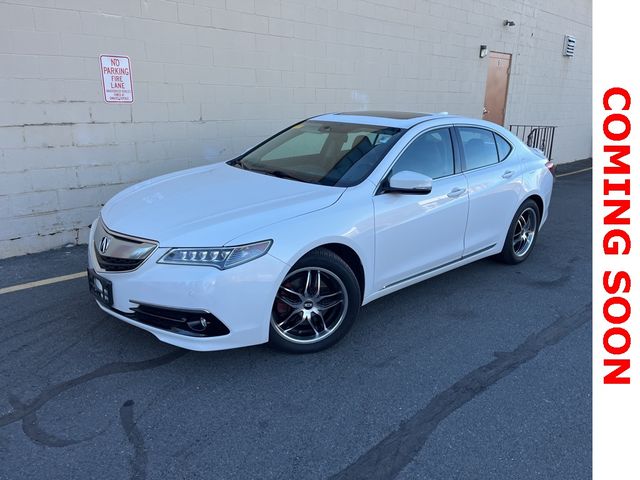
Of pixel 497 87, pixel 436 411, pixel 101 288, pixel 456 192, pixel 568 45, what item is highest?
pixel 568 45

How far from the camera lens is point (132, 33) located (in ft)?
18.8

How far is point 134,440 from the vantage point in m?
2.63

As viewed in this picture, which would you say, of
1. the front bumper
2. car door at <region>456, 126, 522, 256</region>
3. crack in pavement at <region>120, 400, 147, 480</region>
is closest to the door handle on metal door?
car door at <region>456, 126, 522, 256</region>

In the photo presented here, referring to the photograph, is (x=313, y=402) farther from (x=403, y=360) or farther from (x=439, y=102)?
(x=439, y=102)

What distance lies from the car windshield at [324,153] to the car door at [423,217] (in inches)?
8.2

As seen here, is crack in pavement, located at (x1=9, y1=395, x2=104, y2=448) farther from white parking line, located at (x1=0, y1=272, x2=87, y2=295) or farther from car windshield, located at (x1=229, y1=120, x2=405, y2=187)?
car windshield, located at (x1=229, y1=120, x2=405, y2=187)

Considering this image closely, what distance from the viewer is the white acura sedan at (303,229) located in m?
3.02

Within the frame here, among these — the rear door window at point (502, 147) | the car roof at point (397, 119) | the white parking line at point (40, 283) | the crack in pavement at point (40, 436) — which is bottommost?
the crack in pavement at point (40, 436)

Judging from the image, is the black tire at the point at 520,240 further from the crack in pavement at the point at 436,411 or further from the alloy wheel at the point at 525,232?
the crack in pavement at the point at 436,411

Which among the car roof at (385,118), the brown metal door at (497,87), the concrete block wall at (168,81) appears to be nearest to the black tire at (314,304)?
the car roof at (385,118)

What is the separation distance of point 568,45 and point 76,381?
594 inches

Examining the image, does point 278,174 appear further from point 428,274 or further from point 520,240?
point 520,240

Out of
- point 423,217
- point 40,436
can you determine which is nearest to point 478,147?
point 423,217

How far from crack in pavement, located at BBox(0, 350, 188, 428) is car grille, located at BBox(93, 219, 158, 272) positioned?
0.64m
